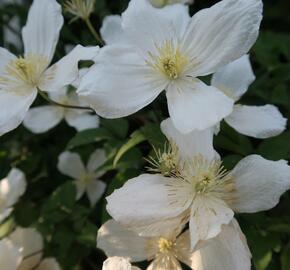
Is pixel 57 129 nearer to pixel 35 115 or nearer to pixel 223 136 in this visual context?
pixel 35 115

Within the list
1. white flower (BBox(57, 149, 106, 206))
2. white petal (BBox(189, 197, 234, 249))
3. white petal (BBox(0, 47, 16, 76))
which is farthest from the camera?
white flower (BBox(57, 149, 106, 206))

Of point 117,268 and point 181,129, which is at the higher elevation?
point 181,129

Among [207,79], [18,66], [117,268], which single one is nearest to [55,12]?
[18,66]

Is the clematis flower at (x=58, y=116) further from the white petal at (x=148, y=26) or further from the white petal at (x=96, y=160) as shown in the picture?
the white petal at (x=148, y=26)

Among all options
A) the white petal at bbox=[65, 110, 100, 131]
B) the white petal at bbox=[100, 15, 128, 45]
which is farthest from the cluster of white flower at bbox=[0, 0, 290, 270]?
the white petal at bbox=[65, 110, 100, 131]

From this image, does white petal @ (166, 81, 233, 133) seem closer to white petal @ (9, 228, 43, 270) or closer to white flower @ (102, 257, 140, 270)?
white flower @ (102, 257, 140, 270)

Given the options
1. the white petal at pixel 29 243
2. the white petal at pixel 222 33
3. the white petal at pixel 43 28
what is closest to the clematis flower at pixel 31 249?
the white petal at pixel 29 243

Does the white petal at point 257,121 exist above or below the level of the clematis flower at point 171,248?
above

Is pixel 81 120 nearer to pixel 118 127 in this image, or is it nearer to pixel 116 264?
pixel 118 127
